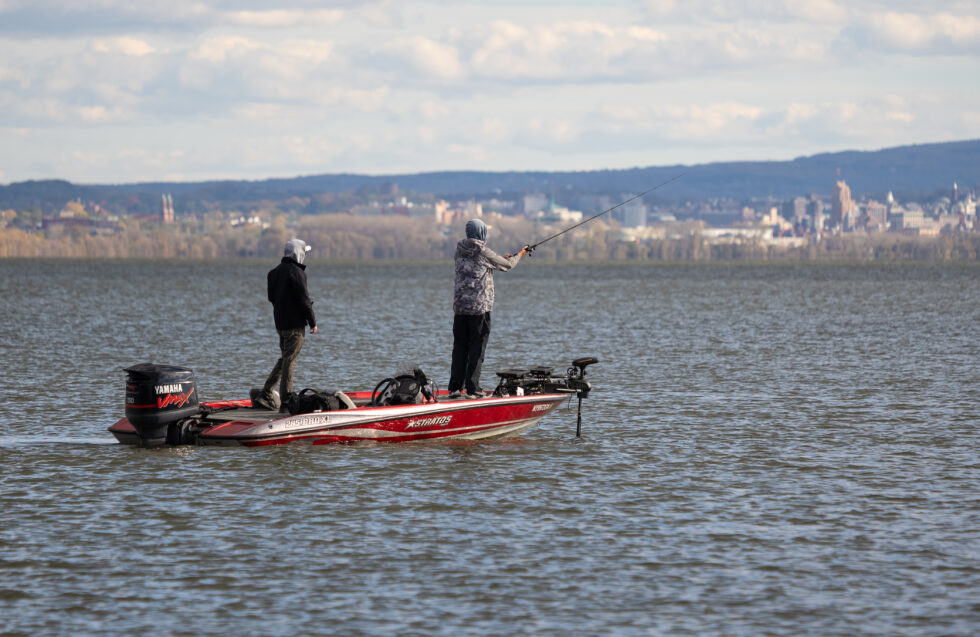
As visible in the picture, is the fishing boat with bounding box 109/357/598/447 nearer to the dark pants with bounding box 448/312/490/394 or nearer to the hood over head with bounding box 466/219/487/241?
the dark pants with bounding box 448/312/490/394

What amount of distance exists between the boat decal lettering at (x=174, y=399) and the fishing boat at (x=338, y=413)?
0.04ft

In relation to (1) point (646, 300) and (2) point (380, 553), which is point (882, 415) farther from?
(1) point (646, 300)

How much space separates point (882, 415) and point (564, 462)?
23.2ft

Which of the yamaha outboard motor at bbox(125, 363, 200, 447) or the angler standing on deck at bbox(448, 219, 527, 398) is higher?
the angler standing on deck at bbox(448, 219, 527, 398)

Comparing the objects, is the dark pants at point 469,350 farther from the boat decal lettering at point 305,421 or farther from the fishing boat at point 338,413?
the boat decal lettering at point 305,421

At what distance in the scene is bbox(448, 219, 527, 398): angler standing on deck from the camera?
1650 centimetres

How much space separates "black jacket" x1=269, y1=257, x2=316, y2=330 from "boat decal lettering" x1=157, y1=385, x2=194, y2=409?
4.44 ft

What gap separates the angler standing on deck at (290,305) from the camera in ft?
51.9

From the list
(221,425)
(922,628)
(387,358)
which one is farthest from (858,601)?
(387,358)

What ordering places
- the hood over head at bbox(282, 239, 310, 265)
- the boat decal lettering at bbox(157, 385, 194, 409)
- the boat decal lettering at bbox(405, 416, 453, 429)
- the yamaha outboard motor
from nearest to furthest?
the yamaha outboard motor
the boat decal lettering at bbox(157, 385, 194, 409)
the hood over head at bbox(282, 239, 310, 265)
the boat decal lettering at bbox(405, 416, 453, 429)

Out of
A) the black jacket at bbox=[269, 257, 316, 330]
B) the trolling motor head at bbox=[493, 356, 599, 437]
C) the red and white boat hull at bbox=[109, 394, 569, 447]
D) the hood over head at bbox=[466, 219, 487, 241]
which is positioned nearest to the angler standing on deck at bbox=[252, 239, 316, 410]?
the black jacket at bbox=[269, 257, 316, 330]

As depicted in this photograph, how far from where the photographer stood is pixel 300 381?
25875mm

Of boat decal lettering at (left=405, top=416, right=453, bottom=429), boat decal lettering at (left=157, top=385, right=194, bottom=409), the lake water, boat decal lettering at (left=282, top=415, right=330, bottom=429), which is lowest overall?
the lake water

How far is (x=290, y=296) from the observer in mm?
15859
